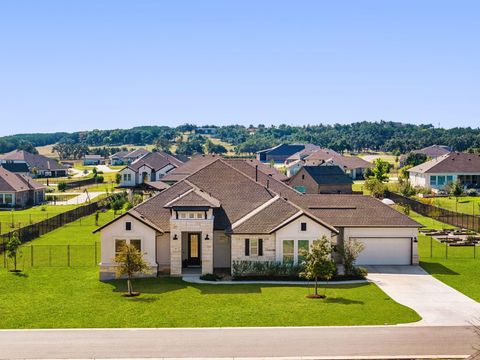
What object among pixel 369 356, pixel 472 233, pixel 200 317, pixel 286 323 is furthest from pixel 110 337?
pixel 472 233

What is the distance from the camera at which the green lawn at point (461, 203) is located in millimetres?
70000

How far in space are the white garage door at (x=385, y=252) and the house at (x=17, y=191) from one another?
54453 millimetres

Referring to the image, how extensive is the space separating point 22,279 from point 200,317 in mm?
13804

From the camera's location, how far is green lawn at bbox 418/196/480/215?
70.0 m

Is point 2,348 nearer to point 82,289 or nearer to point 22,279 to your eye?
point 82,289

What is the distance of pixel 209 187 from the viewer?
4256 centimetres

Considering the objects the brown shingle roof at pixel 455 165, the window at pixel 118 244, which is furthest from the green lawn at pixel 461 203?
the window at pixel 118 244

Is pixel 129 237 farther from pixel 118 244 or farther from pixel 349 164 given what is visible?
pixel 349 164

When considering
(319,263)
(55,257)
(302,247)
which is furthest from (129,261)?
(55,257)

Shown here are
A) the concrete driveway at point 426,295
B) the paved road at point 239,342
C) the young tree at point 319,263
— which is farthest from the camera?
the young tree at point 319,263

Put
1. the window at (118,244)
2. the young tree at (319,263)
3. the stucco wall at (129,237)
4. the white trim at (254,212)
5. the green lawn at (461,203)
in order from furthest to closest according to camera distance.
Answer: the green lawn at (461,203), the white trim at (254,212), the stucco wall at (129,237), the window at (118,244), the young tree at (319,263)

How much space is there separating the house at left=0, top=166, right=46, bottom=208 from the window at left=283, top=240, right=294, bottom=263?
5381 centimetres

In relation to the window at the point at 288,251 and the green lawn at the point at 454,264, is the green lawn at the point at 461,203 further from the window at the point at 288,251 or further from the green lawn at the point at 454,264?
the window at the point at 288,251

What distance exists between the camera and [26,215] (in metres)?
71.3
